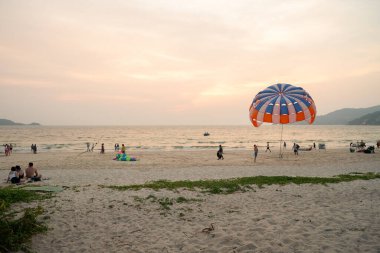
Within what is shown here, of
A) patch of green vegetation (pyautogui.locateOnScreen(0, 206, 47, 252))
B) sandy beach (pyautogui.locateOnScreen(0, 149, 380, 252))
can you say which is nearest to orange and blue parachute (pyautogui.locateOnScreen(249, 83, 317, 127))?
sandy beach (pyautogui.locateOnScreen(0, 149, 380, 252))

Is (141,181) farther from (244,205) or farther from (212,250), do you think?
(212,250)

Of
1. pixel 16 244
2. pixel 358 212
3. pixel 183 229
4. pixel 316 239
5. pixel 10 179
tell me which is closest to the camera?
pixel 16 244

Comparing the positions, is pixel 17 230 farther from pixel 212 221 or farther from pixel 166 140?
pixel 166 140

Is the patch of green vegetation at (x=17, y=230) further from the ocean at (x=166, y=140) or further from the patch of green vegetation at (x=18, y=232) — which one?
the ocean at (x=166, y=140)

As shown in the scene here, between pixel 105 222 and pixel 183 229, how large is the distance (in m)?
2.44

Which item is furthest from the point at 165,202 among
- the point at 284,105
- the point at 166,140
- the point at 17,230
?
the point at 166,140

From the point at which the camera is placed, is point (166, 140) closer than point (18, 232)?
No

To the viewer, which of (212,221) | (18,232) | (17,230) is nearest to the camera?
(18,232)

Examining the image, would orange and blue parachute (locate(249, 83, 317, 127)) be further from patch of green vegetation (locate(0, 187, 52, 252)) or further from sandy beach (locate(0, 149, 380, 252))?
patch of green vegetation (locate(0, 187, 52, 252))

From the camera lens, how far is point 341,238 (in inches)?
271

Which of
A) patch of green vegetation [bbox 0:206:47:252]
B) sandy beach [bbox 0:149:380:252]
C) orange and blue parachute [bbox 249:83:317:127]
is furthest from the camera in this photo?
orange and blue parachute [bbox 249:83:317:127]

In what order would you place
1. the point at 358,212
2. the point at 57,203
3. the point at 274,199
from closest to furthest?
the point at 358,212
the point at 57,203
the point at 274,199

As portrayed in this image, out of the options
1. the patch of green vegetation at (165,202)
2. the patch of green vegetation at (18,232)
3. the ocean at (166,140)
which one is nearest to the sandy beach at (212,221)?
the patch of green vegetation at (165,202)

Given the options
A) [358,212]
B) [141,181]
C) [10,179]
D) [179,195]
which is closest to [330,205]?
[358,212]
